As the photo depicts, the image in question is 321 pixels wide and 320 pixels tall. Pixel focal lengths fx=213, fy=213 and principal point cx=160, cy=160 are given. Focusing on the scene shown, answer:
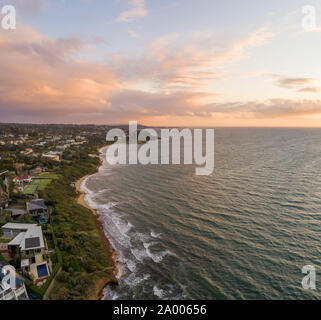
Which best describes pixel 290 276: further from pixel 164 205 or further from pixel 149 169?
pixel 149 169

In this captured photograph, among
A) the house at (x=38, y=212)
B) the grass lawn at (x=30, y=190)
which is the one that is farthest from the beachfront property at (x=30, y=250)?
the grass lawn at (x=30, y=190)

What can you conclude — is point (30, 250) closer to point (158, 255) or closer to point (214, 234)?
point (158, 255)

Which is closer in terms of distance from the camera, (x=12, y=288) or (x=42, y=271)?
(x=12, y=288)

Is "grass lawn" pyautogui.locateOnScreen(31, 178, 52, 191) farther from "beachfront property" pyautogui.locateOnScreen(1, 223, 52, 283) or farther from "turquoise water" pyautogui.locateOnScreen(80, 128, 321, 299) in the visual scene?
"beachfront property" pyautogui.locateOnScreen(1, 223, 52, 283)

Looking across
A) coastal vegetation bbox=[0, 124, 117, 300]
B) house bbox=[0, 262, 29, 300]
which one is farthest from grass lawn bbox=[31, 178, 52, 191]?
house bbox=[0, 262, 29, 300]

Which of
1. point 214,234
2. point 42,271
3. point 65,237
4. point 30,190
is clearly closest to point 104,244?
point 65,237
